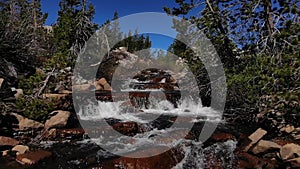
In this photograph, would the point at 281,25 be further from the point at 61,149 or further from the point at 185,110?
the point at 61,149

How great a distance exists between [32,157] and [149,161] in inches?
124

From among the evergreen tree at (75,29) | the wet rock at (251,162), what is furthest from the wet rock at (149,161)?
the evergreen tree at (75,29)

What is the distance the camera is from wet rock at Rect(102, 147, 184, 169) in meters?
6.20

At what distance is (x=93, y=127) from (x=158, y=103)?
216 inches

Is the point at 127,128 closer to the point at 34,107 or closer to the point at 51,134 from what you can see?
the point at 51,134

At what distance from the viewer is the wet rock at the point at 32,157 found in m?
6.76

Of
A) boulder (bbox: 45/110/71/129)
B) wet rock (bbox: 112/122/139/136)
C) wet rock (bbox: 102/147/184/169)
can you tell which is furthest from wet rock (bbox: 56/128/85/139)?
wet rock (bbox: 102/147/184/169)

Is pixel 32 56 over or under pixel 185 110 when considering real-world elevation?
over

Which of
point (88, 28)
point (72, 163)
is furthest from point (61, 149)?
point (88, 28)

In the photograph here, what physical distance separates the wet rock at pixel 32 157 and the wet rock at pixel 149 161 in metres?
1.87

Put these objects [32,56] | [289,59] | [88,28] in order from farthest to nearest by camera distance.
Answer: [88,28] < [32,56] < [289,59]

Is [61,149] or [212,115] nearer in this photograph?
[61,149]

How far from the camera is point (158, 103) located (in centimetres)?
1477

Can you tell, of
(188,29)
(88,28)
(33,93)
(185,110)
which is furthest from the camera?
(88,28)
